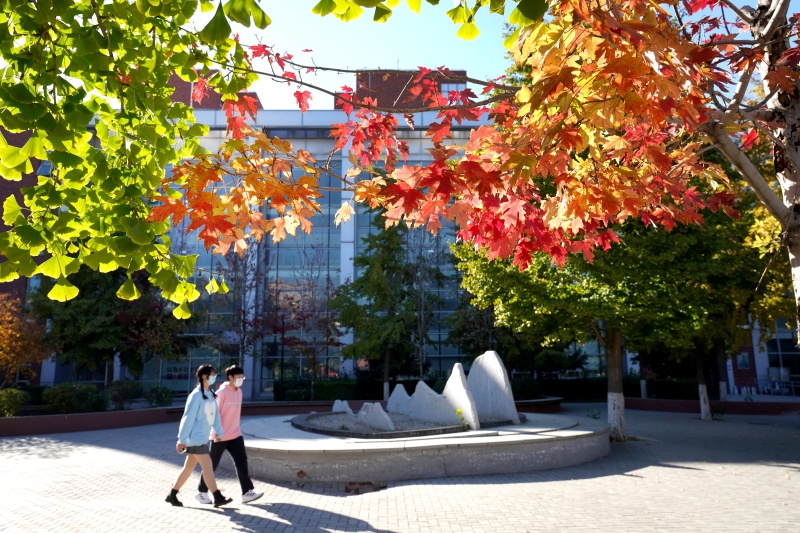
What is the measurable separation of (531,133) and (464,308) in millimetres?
22343

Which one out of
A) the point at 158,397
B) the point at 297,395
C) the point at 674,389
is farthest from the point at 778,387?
the point at 158,397

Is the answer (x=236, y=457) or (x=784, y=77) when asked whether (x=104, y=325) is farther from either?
(x=784, y=77)

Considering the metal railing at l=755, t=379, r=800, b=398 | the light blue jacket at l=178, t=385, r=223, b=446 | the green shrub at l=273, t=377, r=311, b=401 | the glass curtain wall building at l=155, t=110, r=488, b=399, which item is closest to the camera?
the light blue jacket at l=178, t=385, r=223, b=446

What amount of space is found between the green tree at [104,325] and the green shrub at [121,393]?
89.4 inches

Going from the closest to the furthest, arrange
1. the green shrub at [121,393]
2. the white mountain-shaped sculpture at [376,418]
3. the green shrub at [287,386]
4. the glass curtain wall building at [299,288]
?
the white mountain-shaped sculpture at [376,418]
the green shrub at [121,393]
the green shrub at [287,386]
the glass curtain wall building at [299,288]

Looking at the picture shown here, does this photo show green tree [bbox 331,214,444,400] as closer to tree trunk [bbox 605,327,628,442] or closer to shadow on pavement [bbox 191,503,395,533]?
tree trunk [bbox 605,327,628,442]

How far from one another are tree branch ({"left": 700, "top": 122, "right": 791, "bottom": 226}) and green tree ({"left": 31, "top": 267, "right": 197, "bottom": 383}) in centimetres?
2195

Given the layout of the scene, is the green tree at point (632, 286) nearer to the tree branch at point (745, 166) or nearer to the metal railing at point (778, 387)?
the tree branch at point (745, 166)

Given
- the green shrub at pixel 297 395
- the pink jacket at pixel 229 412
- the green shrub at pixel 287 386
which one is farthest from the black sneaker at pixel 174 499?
the green shrub at pixel 287 386

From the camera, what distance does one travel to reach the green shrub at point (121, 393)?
755 inches

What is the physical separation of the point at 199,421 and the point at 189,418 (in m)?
0.13

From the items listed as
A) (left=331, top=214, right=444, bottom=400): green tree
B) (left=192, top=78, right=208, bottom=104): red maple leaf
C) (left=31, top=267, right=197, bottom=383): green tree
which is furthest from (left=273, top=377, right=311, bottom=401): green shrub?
(left=192, top=78, right=208, bottom=104): red maple leaf

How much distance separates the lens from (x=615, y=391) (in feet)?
40.2

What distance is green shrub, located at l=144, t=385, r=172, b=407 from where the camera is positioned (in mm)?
19531
